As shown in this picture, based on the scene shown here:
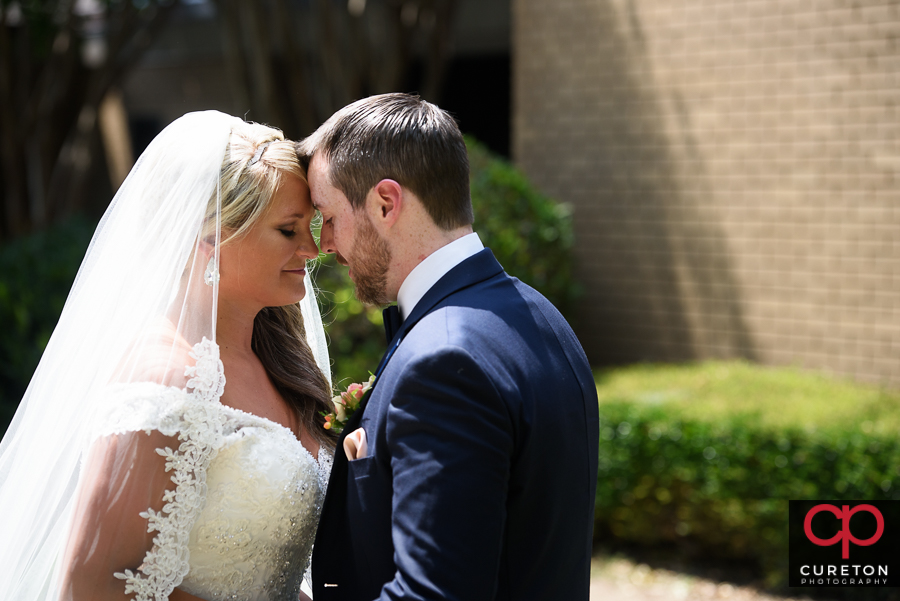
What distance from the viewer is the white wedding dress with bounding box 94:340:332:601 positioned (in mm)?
2080

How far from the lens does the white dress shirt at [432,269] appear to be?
1972 mm

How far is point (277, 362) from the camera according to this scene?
2.79 m

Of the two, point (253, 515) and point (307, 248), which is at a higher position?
point (307, 248)

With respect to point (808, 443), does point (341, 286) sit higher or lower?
higher

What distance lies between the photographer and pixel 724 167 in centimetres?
692

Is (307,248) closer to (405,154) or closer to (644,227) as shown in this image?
(405,154)

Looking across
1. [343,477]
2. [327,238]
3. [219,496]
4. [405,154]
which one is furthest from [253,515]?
[405,154]

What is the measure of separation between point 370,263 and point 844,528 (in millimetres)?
3898

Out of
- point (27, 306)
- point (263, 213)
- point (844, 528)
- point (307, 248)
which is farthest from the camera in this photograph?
point (27, 306)

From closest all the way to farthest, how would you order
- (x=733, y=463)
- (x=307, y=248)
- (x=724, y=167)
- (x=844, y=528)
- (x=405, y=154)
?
(x=405, y=154) → (x=307, y=248) → (x=844, y=528) → (x=733, y=463) → (x=724, y=167)

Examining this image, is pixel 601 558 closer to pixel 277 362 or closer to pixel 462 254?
pixel 277 362

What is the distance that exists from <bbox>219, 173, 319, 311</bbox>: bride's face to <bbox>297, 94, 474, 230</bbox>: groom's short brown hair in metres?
0.37

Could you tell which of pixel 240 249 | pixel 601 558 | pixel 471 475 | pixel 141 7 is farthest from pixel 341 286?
pixel 141 7

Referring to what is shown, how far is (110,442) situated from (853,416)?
4503 mm
